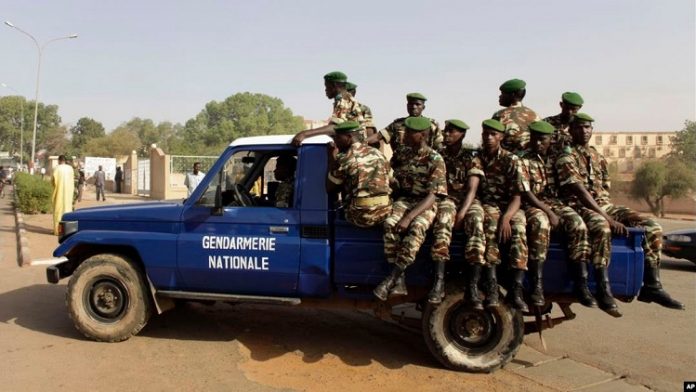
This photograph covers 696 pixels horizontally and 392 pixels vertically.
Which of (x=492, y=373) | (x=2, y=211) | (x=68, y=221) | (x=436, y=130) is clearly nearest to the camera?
(x=492, y=373)

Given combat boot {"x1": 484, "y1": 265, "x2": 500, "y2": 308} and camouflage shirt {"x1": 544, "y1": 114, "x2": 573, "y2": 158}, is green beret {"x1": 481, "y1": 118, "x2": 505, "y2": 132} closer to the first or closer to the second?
camouflage shirt {"x1": 544, "y1": 114, "x2": 573, "y2": 158}

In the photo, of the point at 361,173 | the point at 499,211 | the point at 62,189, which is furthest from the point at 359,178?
the point at 62,189

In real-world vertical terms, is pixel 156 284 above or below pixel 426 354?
above

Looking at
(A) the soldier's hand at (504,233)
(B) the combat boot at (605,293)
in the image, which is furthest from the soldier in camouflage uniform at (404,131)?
(B) the combat boot at (605,293)

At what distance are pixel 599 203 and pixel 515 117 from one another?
110 centimetres

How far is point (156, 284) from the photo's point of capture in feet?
15.6

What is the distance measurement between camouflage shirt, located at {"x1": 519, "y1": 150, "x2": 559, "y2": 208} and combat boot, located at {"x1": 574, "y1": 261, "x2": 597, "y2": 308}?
2.07ft

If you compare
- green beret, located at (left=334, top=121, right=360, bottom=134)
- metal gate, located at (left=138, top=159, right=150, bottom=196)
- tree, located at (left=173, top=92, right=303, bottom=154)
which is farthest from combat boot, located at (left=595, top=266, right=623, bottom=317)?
tree, located at (left=173, top=92, right=303, bottom=154)

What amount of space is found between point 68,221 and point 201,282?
1.52 meters

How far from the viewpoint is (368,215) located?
4211 mm

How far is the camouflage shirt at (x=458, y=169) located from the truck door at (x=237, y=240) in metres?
1.42

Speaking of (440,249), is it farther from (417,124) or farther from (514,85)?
(514,85)

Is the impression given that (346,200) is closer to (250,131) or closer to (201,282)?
(201,282)

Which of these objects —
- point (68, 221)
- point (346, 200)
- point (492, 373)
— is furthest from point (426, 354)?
point (68, 221)
